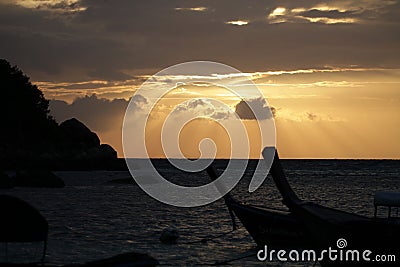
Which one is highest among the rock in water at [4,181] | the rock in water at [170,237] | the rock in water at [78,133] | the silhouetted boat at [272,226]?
the rock in water at [78,133]

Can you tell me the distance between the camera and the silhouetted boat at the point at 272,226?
22500mm

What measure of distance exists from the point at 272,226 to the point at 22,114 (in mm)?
76376

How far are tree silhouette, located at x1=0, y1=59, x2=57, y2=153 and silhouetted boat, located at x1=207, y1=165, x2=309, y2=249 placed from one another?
2831 inches

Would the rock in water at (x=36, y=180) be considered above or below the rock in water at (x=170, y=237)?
above

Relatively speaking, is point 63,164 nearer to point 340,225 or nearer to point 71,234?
point 71,234

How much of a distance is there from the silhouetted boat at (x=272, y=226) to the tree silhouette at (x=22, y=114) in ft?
236

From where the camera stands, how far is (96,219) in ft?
118

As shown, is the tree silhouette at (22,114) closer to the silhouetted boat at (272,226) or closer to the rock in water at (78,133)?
the rock in water at (78,133)

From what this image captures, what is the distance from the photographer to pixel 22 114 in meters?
95.1

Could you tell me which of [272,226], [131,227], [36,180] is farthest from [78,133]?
[272,226]

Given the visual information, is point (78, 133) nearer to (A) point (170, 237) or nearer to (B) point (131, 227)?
(B) point (131, 227)

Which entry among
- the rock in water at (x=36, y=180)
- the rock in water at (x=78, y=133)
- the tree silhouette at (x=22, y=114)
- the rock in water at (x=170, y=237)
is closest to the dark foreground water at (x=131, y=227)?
the rock in water at (x=170, y=237)

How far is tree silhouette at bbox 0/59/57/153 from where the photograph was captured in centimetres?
9431

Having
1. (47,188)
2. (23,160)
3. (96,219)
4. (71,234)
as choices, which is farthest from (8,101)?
(71,234)
